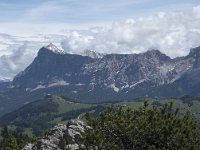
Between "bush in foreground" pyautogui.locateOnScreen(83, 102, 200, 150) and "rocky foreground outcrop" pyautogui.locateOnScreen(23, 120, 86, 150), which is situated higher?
"bush in foreground" pyautogui.locateOnScreen(83, 102, 200, 150)

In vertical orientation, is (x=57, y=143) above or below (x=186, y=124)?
below

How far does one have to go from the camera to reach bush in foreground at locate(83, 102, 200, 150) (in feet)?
167

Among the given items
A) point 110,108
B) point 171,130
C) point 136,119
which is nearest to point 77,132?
point 110,108

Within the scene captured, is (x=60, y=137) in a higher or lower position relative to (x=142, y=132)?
lower

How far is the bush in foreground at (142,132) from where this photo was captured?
50.8 m

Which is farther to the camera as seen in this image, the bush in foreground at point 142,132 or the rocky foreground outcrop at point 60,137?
the rocky foreground outcrop at point 60,137

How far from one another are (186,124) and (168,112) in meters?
2.87

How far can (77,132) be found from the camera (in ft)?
210

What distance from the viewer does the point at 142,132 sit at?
5259 centimetres

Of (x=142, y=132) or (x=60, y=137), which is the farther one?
(x=60, y=137)

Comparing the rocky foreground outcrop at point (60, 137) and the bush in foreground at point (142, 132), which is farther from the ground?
the bush in foreground at point (142, 132)

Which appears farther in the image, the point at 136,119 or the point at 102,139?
the point at 136,119

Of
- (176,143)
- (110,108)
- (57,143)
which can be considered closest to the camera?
(176,143)

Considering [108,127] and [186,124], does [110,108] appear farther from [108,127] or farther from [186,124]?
[186,124]
